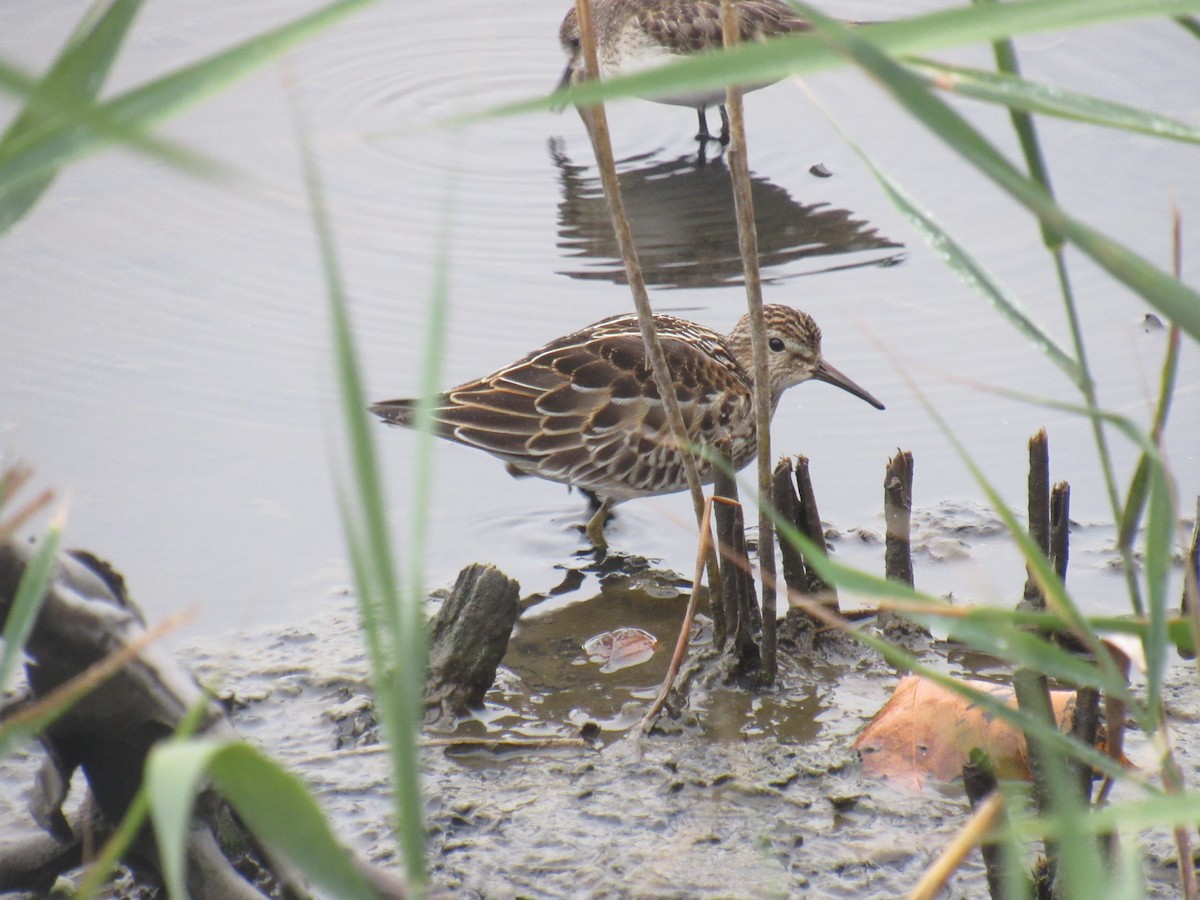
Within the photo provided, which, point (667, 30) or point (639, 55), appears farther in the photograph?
point (639, 55)

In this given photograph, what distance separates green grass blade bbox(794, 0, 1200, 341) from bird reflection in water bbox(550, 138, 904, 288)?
6.02 m

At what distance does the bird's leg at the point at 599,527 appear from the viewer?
582 cm

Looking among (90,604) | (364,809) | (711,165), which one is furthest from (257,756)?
(711,165)

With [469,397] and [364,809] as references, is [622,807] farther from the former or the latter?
[469,397]

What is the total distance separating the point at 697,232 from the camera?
828cm

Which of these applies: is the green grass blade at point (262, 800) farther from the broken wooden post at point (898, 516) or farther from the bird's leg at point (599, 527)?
the bird's leg at point (599, 527)

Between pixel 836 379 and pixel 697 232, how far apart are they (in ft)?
6.75

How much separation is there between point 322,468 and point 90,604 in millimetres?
3407

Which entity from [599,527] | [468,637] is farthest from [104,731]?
[599,527]

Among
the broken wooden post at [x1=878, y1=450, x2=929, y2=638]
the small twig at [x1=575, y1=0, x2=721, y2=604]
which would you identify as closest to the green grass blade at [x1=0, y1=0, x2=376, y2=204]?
the small twig at [x1=575, y1=0, x2=721, y2=604]

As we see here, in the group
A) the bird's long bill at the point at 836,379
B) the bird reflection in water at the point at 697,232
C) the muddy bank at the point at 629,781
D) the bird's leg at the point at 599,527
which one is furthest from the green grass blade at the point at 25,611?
the bird reflection in water at the point at 697,232

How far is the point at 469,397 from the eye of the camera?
6.01m

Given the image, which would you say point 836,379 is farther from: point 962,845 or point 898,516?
point 962,845

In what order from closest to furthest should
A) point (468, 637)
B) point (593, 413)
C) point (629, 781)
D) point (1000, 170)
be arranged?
point (1000, 170) → point (629, 781) → point (468, 637) → point (593, 413)
